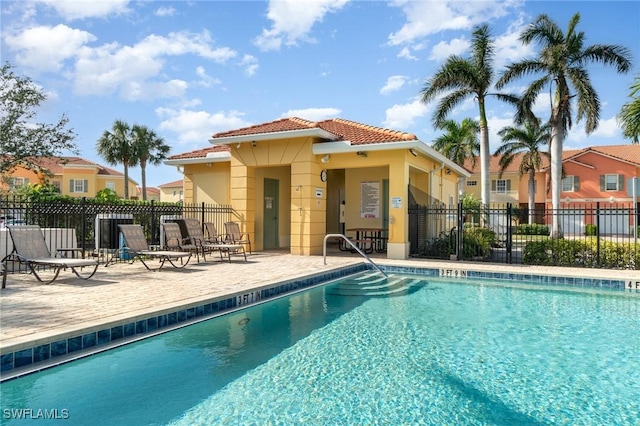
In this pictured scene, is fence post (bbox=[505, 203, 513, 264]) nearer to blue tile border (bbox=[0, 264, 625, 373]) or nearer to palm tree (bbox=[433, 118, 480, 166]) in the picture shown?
blue tile border (bbox=[0, 264, 625, 373])

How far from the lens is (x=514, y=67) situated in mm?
19906

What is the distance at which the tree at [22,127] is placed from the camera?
20.8m

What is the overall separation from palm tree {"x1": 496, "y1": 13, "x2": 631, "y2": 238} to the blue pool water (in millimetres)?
12977

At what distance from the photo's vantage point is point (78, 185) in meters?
46.9

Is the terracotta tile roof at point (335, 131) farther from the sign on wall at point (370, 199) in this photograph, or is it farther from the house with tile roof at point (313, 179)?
the sign on wall at point (370, 199)

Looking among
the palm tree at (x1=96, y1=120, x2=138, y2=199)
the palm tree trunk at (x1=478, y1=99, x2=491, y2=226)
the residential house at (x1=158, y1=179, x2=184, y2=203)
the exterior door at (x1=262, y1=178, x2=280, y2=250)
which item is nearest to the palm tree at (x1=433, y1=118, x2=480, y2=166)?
the palm tree trunk at (x1=478, y1=99, x2=491, y2=226)

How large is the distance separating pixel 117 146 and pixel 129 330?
1423 inches

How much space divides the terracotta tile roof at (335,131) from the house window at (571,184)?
29921mm

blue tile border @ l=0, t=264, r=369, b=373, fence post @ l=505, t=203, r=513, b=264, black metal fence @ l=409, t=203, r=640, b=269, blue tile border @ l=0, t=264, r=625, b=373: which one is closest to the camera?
blue tile border @ l=0, t=264, r=369, b=373

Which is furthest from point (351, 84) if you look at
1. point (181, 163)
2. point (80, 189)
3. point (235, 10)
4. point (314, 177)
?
point (80, 189)

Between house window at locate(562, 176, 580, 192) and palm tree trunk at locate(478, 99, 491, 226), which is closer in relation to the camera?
palm tree trunk at locate(478, 99, 491, 226)

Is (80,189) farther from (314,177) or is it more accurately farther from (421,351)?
(421,351)

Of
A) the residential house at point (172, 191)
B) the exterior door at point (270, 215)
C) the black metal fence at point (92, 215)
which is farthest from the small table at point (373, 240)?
the residential house at point (172, 191)

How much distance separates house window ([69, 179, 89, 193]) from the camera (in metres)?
46.6
